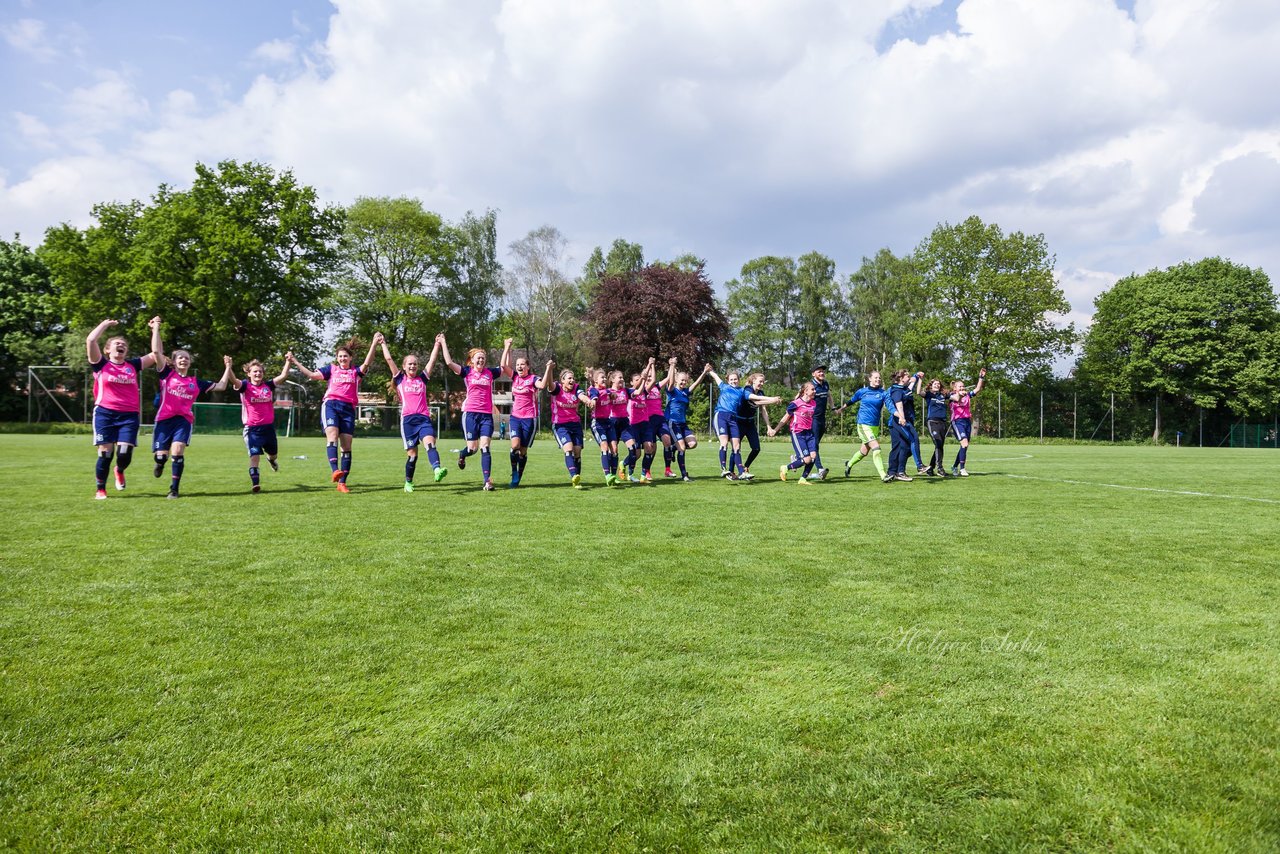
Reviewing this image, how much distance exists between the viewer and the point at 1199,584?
205 inches

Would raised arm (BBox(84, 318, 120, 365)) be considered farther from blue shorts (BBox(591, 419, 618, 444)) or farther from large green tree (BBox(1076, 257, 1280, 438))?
large green tree (BBox(1076, 257, 1280, 438))

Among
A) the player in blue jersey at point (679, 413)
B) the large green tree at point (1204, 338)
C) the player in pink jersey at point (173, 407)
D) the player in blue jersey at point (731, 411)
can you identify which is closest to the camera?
the player in pink jersey at point (173, 407)

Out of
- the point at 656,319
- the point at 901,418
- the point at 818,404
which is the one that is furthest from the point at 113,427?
the point at 656,319

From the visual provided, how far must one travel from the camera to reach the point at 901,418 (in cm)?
1349

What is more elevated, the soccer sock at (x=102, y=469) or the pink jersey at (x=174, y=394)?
the pink jersey at (x=174, y=394)

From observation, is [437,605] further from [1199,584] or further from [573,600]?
[1199,584]

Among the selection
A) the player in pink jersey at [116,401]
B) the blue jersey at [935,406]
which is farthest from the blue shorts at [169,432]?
the blue jersey at [935,406]

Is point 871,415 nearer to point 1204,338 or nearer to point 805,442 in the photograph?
point 805,442

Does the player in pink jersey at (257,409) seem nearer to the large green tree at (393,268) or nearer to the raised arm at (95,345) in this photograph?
the raised arm at (95,345)

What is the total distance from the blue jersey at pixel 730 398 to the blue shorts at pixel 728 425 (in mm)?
85

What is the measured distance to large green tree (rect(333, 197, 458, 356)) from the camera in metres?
49.9

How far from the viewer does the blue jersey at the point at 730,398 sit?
1327cm

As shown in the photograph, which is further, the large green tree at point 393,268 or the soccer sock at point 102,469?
the large green tree at point 393,268

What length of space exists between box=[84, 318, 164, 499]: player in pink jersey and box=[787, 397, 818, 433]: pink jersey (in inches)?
408
